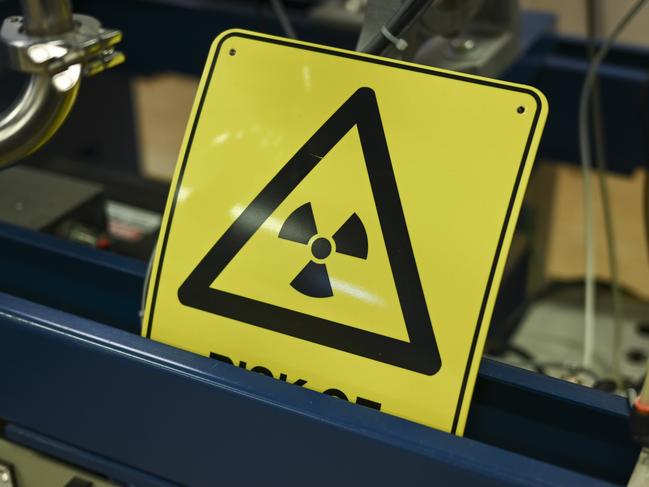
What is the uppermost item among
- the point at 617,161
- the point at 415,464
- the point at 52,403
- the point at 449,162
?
the point at 617,161

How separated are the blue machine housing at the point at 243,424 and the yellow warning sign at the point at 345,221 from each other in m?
0.04

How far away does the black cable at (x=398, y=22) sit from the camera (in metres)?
0.57

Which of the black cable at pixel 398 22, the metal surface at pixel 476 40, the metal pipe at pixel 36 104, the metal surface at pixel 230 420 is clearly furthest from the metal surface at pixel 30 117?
the metal surface at pixel 476 40

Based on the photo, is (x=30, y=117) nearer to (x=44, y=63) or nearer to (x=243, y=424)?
(x=44, y=63)

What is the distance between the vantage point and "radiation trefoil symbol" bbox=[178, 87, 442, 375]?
0.51m

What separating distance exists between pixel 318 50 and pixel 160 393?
0.26 metres

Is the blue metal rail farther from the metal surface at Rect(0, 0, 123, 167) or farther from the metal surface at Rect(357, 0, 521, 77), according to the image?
the metal surface at Rect(357, 0, 521, 77)

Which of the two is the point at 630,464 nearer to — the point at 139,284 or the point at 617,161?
the point at 139,284

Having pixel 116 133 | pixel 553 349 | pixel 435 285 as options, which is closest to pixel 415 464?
pixel 435 285

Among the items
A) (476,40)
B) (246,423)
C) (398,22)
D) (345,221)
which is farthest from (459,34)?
(246,423)

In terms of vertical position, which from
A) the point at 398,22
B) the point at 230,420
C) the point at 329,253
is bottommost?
the point at 230,420

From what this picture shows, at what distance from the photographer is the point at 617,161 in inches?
45.4

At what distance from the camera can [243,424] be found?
1.64 feet

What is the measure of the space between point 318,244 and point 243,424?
13cm
